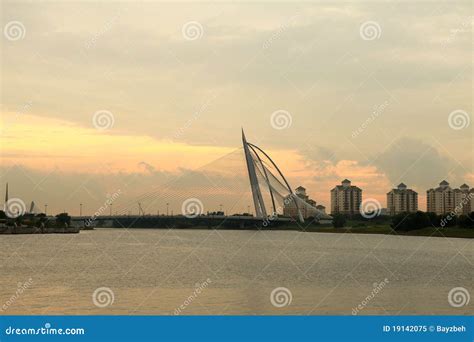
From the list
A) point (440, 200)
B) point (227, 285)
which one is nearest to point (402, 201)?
point (440, 200)

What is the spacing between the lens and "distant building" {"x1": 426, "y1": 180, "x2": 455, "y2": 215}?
72.5 meters

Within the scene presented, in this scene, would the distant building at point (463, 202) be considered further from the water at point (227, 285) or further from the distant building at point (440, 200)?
the water at point (227, 285)

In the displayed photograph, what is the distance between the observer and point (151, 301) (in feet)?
55.3

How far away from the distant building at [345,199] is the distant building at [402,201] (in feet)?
12.3

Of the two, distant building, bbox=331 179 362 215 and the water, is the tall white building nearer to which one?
distant building, bbox=331 179 362 215

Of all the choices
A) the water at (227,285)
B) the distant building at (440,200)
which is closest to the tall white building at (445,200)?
the distant building at (440,200)

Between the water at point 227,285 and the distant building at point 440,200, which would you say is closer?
the water at point 227,285

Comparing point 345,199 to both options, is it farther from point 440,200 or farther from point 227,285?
point 227,285

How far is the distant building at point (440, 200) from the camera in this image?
2854 inches

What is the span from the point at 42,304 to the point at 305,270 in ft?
39.9

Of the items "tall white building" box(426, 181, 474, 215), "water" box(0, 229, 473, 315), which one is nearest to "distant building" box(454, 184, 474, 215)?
"tall white building" box(426, 181, 474, 215)

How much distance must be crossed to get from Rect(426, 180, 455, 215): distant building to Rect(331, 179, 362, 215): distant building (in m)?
8.62

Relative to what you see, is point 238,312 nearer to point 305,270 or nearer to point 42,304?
point 42,304
